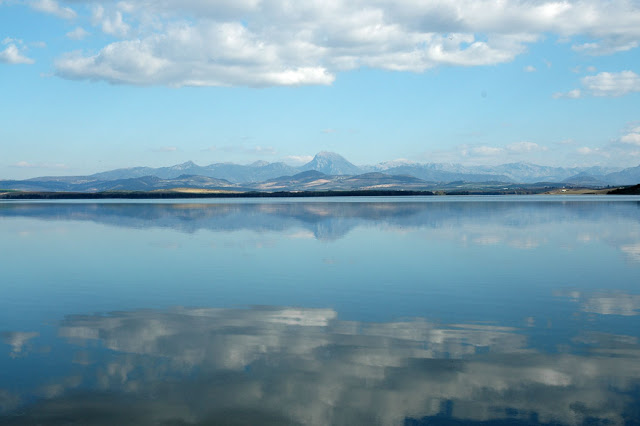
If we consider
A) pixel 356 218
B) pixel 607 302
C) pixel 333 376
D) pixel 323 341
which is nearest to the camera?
pixel 333 376

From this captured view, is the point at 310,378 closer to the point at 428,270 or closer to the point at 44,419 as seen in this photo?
the point at 44,419

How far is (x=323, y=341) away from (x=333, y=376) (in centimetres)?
292

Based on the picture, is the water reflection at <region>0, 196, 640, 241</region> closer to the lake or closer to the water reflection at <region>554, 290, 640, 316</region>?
the water reflection at <region>554, 290, 640, 316</region>

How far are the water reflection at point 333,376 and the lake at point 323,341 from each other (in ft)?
0.17

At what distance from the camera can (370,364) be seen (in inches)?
540

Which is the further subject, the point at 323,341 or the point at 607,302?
the point at 607,302

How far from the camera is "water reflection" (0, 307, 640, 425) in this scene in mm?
10945

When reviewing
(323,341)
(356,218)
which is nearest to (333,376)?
(323,341)

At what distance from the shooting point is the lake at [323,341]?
11.2 m

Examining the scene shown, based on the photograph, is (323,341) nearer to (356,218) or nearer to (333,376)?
(333,376)

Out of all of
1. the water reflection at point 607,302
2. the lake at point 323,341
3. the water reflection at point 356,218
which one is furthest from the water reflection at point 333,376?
the water reflection at point 356,218

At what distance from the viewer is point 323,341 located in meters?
15.8

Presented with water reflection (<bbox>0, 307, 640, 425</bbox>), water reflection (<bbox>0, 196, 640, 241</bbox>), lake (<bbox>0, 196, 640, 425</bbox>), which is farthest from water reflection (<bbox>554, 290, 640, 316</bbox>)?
water reflection (<bbox>0, 196, 640, 241</bbox>)

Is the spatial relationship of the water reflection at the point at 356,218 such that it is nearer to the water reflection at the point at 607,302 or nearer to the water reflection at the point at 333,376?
the water reflection at the point at 607,302
